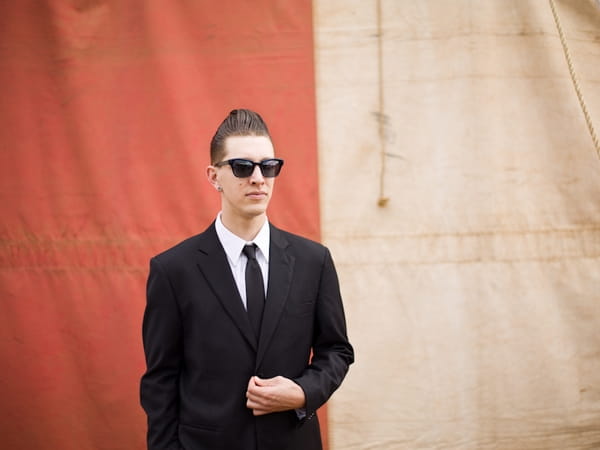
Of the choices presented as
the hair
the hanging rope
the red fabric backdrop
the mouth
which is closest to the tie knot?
the mouth

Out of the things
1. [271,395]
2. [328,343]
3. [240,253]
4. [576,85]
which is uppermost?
[576,85]

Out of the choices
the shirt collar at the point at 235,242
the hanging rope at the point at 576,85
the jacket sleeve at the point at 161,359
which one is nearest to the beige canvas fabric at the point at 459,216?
the hanging rope at the point at 576,85

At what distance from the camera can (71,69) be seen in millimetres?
2467

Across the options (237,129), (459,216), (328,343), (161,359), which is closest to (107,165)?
(237,129)

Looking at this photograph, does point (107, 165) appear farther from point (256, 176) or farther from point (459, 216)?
point (459, 216)

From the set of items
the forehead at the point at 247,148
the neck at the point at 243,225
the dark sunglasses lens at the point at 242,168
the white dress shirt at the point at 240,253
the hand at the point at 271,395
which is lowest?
the hand at the point at 271,395

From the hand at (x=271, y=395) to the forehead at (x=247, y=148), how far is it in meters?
0.56

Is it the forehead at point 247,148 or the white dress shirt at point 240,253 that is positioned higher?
the forehead at point 247,148

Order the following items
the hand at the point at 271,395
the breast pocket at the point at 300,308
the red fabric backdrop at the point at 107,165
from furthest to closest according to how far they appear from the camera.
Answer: the red fabric backdrop at the point at 107,165
the breast pocket at the point at 300,308
the hand at the point at 271,395

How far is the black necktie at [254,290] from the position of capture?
1.49 meters

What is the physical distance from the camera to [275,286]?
4.97 feet

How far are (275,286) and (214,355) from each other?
23cm

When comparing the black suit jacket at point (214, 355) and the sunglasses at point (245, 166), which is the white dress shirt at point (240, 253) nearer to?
the black suit jacket at point (214, 355)


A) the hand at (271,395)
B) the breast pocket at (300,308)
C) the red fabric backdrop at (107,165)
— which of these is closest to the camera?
the hand at (271,395)
